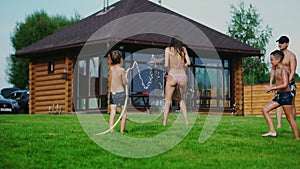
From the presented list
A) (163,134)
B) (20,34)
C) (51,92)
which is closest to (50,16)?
(20,34)

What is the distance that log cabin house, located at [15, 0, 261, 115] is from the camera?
23.5 m

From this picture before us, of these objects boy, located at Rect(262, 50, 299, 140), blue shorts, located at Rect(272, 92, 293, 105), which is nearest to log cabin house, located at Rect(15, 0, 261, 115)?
boy, located at Rect(262, 50, 299, 140)

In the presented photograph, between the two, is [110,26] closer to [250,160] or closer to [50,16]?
[250,160]

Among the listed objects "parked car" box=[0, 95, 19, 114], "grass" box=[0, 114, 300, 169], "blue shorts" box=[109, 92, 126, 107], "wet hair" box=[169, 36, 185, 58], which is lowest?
"grass" box=[0, 114, 300, 169]

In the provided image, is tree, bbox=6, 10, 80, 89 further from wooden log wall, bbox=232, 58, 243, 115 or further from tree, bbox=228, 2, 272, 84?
wooden log wall, bbox=232, 58, 243, 115

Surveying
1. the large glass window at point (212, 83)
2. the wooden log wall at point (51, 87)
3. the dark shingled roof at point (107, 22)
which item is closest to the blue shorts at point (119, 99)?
the dark shingled roof at point (107, 22)

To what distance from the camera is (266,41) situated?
170 ft

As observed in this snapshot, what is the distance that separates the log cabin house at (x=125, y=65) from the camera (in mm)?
23531

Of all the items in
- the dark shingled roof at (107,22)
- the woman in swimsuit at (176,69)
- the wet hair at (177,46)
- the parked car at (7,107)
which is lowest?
the parked car at (7,107)

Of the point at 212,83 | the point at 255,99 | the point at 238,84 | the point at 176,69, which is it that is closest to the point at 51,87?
→ the point at 212,83

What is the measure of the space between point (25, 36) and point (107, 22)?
106 feet

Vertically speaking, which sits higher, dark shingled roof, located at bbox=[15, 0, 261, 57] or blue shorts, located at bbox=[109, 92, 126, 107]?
dark shingled roof, located at bbox=[15, 0, 261, 57]

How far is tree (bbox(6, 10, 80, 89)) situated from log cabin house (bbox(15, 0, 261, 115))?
27776 millimetres

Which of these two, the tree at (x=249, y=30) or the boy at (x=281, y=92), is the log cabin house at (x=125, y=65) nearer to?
the boy at (x=281, y=92)
